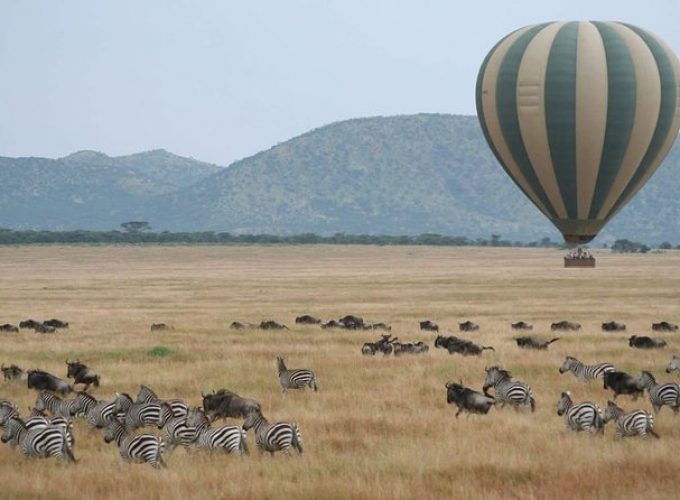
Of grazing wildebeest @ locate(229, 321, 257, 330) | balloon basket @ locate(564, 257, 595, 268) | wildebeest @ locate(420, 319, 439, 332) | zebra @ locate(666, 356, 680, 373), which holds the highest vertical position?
balloon basket @ locate(564, 257, 595, 268)

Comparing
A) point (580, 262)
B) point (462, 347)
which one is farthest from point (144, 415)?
point (580, 262)

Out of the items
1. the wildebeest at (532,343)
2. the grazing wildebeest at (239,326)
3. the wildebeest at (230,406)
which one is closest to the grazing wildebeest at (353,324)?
the grazing wildebeest at (239,326)

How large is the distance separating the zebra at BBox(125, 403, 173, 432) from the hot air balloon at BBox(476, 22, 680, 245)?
37.7m

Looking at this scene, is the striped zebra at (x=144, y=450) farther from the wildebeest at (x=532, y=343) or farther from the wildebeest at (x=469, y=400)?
the wildebeest at (x=532, y=343)

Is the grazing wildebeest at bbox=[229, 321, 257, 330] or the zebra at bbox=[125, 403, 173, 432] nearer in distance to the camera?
the zebra at bbox=[125, 403, 173, 432]

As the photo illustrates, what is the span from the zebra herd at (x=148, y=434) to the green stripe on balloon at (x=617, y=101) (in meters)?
37.0

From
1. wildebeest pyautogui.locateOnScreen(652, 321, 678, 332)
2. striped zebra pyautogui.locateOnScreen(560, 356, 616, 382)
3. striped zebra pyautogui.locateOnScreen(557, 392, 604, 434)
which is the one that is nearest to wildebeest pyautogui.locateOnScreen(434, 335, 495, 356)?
striped zebra pyautogui.locateOnScreen(560, 356, 616, 382)

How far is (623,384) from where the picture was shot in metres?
22.8

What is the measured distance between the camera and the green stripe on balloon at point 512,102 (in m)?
54.0

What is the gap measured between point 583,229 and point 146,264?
79.9 meters

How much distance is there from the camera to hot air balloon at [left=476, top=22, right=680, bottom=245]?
52781 mm

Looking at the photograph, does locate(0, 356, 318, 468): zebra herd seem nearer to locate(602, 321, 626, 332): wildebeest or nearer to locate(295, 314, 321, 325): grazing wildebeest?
locate(602, 321, 626, 332): wildebeest

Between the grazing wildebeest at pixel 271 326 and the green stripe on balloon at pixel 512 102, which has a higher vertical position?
the green stripe on balloon at pixel 512 102

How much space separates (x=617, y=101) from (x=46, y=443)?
4087cm
